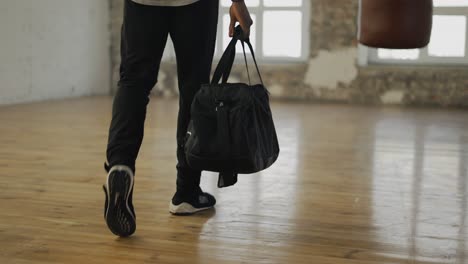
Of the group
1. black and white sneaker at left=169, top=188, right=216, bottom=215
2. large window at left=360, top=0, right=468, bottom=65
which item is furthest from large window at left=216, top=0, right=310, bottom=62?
black and white sneaker at left=169, top=188, right=216, bottom=215

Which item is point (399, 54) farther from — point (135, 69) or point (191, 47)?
point (135, 69)

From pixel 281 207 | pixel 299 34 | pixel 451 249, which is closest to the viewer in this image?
pixel 451 249

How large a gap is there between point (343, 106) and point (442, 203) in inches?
198

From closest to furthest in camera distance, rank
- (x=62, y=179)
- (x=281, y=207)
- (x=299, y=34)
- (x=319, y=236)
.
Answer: (x=319, y=236), (x=281, y=207), (x=62, y=179), (x=299, y=34)

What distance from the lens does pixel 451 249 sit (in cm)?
186

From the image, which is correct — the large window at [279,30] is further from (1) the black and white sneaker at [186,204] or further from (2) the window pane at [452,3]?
(1) the black and white sneaker at [186,204]

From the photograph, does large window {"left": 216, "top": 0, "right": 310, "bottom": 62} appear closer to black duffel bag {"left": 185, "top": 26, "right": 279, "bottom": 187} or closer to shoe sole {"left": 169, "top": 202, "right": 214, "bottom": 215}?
shoe sole {"left": 169, "top": 202, "right": 214, "bottom": 215}

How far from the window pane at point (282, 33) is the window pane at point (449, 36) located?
69.4 inches

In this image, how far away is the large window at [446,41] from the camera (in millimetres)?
7695

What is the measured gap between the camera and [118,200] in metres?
1.81

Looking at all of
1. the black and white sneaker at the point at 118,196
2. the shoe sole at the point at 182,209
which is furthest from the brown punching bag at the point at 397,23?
the black and white sneaker at the point at 118,196

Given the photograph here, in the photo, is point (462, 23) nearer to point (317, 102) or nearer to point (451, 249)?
point (317, 102)

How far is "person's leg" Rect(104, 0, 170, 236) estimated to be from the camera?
187 cm

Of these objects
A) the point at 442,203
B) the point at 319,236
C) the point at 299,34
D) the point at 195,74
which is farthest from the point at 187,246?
the point at 299,34
